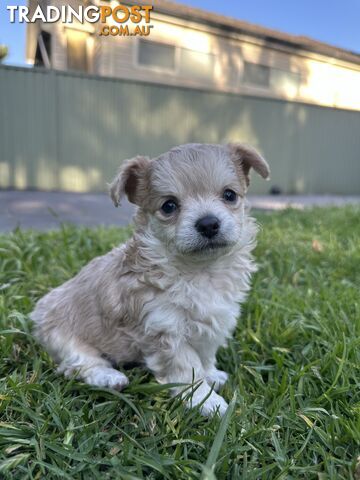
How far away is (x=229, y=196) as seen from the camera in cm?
220

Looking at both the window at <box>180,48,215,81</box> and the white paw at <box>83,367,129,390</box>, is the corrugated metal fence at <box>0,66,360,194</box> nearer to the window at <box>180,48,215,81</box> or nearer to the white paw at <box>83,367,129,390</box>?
the window at <box>180,48,215,81</box>

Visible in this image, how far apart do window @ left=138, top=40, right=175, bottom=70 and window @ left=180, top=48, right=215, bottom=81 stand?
0.45 m

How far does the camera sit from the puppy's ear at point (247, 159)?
2330mm

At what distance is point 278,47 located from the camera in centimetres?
1769

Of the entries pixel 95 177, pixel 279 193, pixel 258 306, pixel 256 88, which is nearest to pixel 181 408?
pixel 258 306

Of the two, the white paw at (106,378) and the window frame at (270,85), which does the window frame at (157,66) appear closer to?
the window frame at (270,85)

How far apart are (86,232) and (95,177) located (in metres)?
6.83

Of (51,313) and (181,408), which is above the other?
(51,313)

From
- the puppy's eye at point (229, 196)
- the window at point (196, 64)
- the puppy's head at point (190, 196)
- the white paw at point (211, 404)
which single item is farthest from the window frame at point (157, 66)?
the white paw at point (211, 404)

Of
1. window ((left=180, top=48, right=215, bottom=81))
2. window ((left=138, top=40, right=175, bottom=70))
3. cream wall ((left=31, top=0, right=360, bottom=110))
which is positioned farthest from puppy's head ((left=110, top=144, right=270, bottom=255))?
window ((left=180, top=48, right=215, bottom=81))

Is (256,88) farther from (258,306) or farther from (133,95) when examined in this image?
(258,306)

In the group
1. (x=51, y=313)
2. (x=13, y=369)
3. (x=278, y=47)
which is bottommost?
(x=13, y=369)

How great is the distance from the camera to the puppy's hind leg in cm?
204

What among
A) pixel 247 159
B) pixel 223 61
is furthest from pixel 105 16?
pixel 247 159
